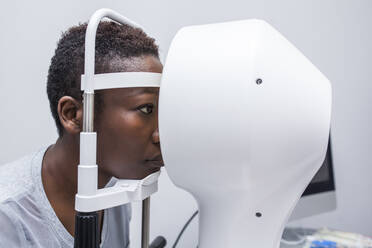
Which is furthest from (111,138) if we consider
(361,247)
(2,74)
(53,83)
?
(361,247)

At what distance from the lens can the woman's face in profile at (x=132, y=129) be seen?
49cm

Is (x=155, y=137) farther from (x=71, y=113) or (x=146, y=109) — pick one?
(x=71, y=113)

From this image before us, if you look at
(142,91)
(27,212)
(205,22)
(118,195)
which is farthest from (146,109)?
(205,22)

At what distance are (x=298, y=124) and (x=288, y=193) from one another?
10 centimetres

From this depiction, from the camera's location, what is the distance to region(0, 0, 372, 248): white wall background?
998 millimetres

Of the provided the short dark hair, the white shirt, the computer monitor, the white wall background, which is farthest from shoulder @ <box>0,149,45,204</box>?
the computer monitor

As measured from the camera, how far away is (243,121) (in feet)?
1.17

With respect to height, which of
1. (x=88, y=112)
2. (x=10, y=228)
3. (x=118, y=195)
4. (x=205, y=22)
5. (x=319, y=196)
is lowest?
(x=319, y=196)

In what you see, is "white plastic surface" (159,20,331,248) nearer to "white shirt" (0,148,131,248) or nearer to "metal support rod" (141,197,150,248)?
"metal support rod" (141,197,150,248)

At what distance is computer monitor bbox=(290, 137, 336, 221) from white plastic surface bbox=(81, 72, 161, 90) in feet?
2.41

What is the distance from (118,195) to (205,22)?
84cm

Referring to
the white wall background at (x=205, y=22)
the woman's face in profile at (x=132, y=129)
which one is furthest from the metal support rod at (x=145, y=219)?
the white wall background at (x=205, y=22)

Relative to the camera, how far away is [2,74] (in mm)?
996

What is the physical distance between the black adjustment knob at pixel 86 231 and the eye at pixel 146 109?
0.54 feet
